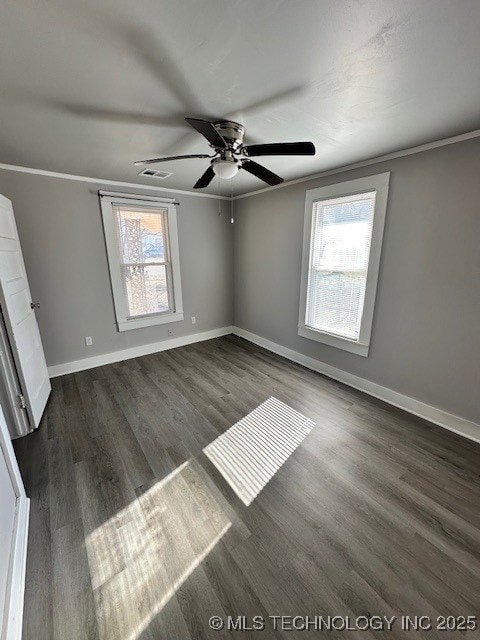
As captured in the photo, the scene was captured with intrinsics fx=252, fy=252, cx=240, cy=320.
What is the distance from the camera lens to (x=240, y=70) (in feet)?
4.00

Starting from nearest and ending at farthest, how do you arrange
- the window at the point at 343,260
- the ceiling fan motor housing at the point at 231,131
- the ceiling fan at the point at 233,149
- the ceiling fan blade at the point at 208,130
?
the ceiling fan blade at the point at 208,130 → the ceiling fan at the point at 233,149 → the ceiling fan motor housing at the point at 231,131 → the window at the point at 343,260

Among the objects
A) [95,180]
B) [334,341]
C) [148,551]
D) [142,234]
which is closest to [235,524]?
[148,551]

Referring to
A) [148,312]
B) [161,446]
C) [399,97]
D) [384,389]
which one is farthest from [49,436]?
[399,97]

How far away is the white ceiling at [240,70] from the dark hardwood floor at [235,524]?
2376 millimetres

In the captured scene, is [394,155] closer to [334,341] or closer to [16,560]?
[334,341]

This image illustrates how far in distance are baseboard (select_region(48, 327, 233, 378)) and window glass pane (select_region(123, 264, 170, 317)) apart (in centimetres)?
53

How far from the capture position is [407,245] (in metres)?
2.31

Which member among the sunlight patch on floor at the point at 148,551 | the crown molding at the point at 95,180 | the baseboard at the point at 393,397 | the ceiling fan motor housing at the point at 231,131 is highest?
the crown molding at the point at 95,180

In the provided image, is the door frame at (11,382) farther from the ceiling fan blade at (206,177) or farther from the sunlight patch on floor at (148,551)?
the ceiling fan blade at (206,177)

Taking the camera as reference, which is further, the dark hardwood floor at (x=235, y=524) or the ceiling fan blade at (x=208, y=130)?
the ceiling fan blade at (x=208, y=130)

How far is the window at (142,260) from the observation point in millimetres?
3324

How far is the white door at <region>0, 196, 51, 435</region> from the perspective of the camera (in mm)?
2074

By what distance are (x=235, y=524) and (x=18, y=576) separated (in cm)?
105

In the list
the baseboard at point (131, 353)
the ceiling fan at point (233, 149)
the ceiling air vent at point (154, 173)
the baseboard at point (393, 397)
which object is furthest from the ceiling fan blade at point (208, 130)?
the baseboard at point (131, 353)
